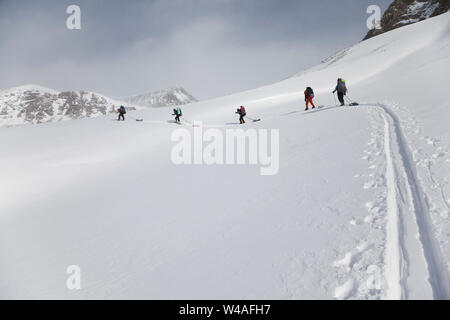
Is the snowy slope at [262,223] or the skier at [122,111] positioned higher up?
the skier at [122,111]

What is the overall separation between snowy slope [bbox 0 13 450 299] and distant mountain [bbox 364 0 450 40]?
5337 inches

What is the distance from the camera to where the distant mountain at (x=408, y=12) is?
3941 inches

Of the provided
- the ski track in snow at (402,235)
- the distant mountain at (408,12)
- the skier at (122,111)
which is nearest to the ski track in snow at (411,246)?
the ski track in snow at (402,235)

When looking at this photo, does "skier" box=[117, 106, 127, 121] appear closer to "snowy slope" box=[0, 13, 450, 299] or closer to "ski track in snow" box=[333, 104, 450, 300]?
"snowy slope" box=[0, 13, 450, 299]

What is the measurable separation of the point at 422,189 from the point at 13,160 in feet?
51.0

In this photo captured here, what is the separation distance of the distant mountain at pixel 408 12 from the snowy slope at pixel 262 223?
135565mm

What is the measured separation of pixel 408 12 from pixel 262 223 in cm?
15664

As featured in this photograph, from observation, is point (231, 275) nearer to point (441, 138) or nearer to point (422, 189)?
point (422, 189)

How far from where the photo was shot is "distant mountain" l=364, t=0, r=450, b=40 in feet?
328

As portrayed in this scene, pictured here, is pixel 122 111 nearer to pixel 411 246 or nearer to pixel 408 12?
pixel 411 246

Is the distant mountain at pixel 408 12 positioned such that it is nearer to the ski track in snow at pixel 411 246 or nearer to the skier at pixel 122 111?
the skier at pixel 122 111

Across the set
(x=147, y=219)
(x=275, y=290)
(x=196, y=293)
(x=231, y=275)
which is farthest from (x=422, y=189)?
(x=147, y=219)

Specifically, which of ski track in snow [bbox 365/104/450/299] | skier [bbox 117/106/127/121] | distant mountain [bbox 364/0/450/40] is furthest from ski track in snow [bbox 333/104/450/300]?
distant mountain [bbox 364/0/450/40]

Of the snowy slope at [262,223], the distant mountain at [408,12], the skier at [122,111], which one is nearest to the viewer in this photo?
the snowy slope at [262,223]
